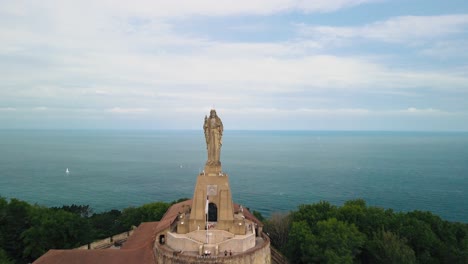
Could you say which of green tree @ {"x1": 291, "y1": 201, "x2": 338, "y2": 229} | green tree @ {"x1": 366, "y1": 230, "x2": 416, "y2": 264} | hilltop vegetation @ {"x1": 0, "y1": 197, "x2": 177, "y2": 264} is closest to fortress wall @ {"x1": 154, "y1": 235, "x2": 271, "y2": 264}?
green tree @ {"x1": 291, "y1": 201, "x2": 338, "y2": 229}

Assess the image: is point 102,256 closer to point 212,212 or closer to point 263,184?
point 212,212

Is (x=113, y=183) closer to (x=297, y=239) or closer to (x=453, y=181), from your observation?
(x=297, y=239)

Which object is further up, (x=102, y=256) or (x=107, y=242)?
(x=102, y=256)

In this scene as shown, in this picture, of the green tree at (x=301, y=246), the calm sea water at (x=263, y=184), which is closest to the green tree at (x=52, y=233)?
the green tree at (x=301, y=246)

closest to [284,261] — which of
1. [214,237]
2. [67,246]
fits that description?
[214,237]

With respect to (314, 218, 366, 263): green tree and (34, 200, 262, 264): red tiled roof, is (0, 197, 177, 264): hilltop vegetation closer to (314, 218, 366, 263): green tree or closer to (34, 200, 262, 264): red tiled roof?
(34, 200, 262, 264): red tiled roof

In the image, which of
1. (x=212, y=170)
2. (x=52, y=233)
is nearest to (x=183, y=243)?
(x=212, y=170)
